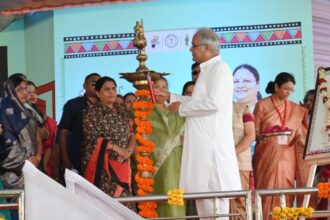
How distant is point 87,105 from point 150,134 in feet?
2.93

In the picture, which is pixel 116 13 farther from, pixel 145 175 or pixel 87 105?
pixel 145 175

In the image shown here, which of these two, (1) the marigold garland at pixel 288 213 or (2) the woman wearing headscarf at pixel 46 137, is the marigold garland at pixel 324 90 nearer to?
(1) the marigold garland at pixel 288 213

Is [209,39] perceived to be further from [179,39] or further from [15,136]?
[179,39]

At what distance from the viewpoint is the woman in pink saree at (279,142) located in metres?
7.12

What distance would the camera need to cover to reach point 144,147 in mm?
5578

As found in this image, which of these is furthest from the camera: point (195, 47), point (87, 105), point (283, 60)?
point (283, 60)

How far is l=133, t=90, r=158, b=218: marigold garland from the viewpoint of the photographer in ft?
18.2

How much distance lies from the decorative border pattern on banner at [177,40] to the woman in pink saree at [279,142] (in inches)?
104

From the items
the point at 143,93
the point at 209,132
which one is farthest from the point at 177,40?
the point at 209,132

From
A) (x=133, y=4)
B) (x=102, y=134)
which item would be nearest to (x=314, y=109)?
(x=102, y=134)

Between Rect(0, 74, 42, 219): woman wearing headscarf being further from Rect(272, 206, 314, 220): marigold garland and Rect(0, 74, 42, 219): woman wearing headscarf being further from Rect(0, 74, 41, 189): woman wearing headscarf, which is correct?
Rect(272, 206, 314, 220): marigold garland

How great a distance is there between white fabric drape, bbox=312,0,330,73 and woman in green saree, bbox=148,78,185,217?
4.33 meters

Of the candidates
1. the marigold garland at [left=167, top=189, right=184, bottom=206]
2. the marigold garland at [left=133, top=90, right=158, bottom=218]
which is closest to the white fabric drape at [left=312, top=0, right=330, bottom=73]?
the marigold garland at [left=133, top=90, right=158, bottom=218]

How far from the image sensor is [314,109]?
5.46 metres
